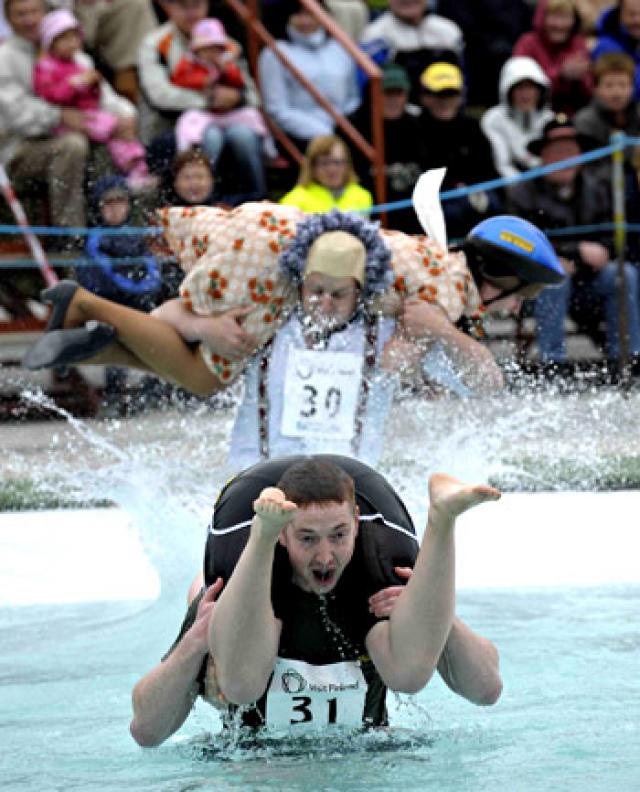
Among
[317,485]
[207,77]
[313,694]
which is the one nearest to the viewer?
[317,485]

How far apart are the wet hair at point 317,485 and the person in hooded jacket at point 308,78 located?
6.02 meters

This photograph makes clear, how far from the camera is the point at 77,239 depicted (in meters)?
9.66

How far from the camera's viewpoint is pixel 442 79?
10203 millimetres

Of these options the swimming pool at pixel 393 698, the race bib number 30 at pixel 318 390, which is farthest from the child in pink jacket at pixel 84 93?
the race bib number 30 at pixel 318 390

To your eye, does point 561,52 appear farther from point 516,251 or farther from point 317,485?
point 317,485

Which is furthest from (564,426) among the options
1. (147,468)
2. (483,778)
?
(483,778)

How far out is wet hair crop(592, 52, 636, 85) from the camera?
10117mm

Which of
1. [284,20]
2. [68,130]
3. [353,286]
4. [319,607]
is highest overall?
[284,20]

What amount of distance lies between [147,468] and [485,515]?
129 centimetres

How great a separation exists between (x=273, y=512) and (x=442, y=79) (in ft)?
21.3

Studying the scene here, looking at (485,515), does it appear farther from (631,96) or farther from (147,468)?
(631,96)

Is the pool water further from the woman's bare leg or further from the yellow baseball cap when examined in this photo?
the yellow baseball cap

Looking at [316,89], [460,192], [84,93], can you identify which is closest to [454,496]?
[460,192]

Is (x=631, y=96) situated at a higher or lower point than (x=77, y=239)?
higher
